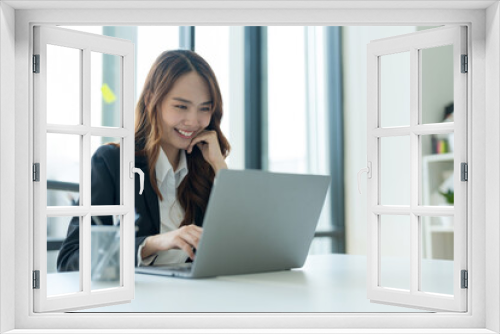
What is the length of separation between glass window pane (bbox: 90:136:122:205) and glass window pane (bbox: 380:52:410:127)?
2915 millimetres

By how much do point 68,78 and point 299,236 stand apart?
54.9 inches

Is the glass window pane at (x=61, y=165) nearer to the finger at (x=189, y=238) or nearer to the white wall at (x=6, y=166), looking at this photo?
the finger at (x=189, y=238)

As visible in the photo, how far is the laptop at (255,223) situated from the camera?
271 cm

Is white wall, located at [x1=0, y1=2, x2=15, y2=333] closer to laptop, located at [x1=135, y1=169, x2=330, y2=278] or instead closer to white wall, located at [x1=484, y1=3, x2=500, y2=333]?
laptop, located at [x1=135, y1=169, x2=330, y2=278]

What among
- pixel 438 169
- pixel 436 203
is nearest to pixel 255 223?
pixel 436 203

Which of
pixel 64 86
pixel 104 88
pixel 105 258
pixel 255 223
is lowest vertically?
pixel 105 258

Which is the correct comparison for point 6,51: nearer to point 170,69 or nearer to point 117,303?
point 117,303

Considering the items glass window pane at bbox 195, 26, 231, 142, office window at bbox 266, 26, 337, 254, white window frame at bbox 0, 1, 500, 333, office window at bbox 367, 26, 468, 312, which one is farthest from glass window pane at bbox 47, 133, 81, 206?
office window at bbox 266, 26, 337, 254

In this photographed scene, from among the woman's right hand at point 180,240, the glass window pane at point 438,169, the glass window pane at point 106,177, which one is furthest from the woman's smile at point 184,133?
the glass window pane at point 438,169

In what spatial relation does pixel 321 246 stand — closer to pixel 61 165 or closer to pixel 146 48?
pixel 146 48

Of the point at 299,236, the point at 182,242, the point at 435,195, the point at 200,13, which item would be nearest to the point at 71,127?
the point at 200,13

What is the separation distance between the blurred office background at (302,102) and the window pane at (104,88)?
0.72 metres

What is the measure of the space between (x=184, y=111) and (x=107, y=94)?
2.63 feet

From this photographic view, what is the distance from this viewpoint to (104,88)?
4.29 meters
